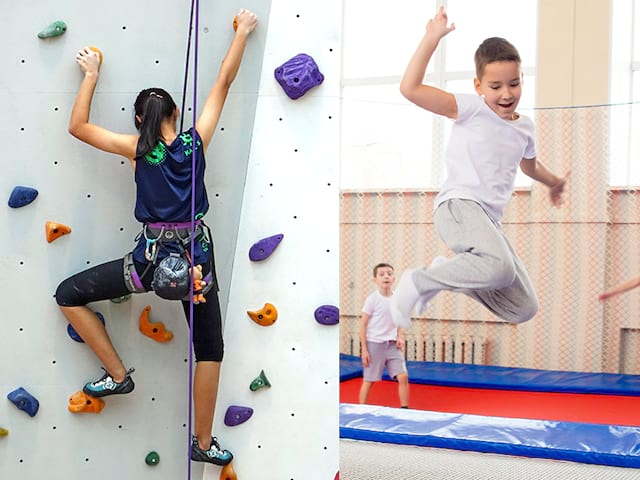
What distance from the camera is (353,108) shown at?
383 cm

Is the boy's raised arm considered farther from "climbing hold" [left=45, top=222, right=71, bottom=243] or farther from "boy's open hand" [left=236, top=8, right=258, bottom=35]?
"climbing hold" [left=45, top=222, right=71, bottom=243]

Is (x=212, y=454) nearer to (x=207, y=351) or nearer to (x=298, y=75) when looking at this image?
(x=207, y=351)

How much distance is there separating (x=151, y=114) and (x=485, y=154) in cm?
139

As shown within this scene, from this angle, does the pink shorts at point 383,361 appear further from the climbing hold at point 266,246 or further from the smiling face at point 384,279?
the climbing hold at point 266,246

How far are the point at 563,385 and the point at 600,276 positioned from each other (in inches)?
19.4

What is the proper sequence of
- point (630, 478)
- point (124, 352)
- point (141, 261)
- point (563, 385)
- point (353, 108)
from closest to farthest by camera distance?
point (141, 261) < point (124, 352) < point (630, 478) < point (563, 385) < point (353, 108)

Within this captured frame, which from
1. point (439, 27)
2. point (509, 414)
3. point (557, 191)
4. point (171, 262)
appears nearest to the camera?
point (171, 262)

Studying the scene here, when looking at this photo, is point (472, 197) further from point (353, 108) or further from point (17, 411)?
point (17, 411)

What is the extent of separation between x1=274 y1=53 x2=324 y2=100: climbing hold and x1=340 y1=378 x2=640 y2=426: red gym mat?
1948mm

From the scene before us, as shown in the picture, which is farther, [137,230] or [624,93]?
[624,93]

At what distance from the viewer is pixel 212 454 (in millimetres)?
2152

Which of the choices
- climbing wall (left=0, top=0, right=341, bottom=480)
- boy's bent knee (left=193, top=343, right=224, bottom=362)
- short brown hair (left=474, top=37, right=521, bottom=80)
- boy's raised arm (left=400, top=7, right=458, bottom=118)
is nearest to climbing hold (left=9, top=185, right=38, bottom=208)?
climbing wall (left=0, top=0, right=341, bottom=480)

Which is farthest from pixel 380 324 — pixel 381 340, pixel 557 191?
pixel 557 191

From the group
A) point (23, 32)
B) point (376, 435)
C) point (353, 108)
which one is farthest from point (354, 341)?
point (23, 32)
